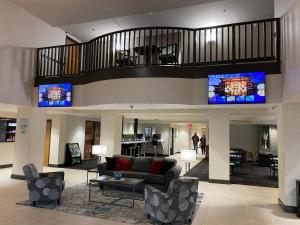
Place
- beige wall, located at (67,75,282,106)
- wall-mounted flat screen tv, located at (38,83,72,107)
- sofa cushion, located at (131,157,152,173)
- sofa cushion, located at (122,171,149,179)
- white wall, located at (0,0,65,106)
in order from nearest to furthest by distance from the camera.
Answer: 1. beige wall, located at (67,75,282,106)
2. sofa cushion, located at (122,171,149,179)
3. white wall, located at (0,0,65,106)
4. wall-mounted flat screen tv, located at (38,83,72,107)
5. sofa cushion, located at (131,157,152,173)

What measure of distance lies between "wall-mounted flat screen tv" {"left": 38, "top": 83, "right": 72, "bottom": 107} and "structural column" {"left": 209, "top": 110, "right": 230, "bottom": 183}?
4.60 metres

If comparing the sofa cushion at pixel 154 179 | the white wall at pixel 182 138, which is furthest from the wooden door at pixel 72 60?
the white wall at pixel 182 138

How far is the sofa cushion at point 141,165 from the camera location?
7059mm

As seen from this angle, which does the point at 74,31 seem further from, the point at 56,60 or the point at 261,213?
the point at 261,213

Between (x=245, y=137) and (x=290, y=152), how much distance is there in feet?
31.3

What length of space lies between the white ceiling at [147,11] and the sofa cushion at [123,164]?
437 cm

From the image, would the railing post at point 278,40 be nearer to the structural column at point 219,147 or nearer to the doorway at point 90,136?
the structural column at point 219,147

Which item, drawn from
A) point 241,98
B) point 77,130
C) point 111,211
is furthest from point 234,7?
point 77,130

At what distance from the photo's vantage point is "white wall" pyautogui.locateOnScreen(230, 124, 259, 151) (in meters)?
14.2

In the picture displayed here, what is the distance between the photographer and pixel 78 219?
441cm

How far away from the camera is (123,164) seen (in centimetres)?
720

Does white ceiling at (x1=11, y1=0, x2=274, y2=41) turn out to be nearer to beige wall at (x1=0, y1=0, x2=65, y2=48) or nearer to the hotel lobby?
the hotel lobby

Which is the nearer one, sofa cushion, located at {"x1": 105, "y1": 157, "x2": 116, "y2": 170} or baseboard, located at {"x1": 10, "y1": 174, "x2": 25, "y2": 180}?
sofa cushion, located at {"x1": 105, "y1": 157, "x2": 116, "y2": 170}

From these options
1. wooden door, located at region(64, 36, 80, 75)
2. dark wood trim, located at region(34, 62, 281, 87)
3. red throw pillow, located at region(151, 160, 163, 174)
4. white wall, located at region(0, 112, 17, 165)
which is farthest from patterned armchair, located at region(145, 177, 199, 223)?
white wall, located at region(0, 112, 17, 165)
